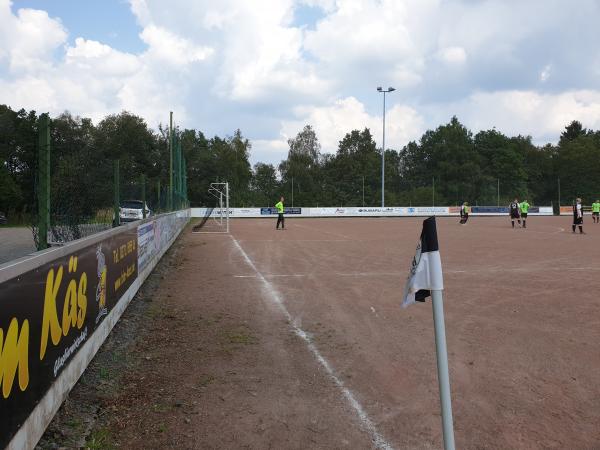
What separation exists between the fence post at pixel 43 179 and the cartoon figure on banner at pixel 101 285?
612mm

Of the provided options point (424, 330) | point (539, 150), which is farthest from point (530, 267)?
point (539, 150)

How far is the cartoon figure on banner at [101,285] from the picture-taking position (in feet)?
18.5

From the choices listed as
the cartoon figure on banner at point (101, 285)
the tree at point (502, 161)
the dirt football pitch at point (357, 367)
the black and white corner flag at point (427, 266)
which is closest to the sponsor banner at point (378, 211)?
the tree at point (502, 161)

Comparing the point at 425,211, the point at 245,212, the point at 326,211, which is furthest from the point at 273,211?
the point at 425,211

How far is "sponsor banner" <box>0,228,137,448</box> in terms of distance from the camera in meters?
2.98

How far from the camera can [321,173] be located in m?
87.2

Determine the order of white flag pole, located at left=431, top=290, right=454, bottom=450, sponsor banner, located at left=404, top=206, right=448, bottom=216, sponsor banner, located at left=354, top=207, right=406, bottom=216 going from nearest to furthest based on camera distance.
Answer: white flag pole, located at left=431, top=290, right=454, bottom=450 → sponsor banner, located at left=354, top=207, right=406, bottom=216 → sponsor banner, located at left=404, top=206, right=448, bottom=216

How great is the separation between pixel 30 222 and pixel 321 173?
82415 mm

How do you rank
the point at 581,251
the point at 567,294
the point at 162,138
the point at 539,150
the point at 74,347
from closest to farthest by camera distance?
the point at 74,347 < the point at 567,294 < the point at 581,251 < the point at 162,138 < the point at 539,150

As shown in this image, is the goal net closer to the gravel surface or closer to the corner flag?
the gravel surface

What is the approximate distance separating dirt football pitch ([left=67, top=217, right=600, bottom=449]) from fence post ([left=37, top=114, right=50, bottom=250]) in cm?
168

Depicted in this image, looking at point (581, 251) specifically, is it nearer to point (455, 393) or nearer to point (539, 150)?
point (455, 393)

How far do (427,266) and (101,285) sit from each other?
4.24 metres

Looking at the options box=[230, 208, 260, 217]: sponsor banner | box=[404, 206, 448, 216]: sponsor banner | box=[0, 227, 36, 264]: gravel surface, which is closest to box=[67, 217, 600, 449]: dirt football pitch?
box=[0, 227, 36, 264]: gravel surface
